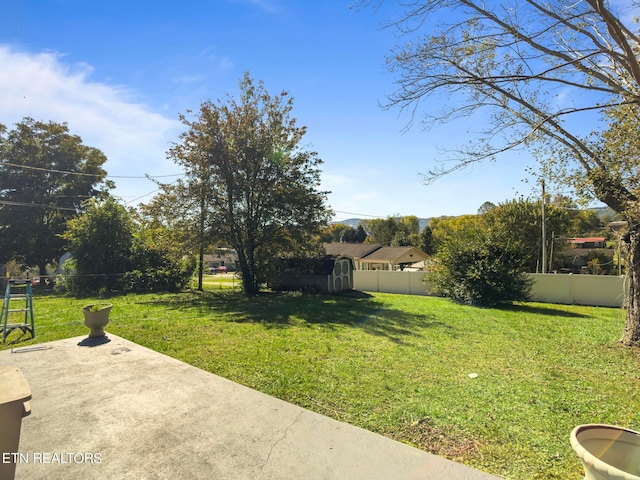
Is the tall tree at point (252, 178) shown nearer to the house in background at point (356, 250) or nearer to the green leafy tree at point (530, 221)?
the house in background at point (356, 250)

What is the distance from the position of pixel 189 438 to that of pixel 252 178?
13.5 meters

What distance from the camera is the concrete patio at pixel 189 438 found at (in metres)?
2.63

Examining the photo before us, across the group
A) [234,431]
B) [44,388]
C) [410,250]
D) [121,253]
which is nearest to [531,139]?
[234,431]

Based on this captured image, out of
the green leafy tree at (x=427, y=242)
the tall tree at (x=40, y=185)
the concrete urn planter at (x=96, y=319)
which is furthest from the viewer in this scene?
the green leafy tree at (x=427, y=242)

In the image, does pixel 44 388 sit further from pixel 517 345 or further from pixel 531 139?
pixel 531 139

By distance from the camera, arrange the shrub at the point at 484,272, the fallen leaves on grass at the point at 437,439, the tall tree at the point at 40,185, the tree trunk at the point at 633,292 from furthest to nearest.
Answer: the tall tree at the point at 40,185
the shrub at the point at 484,272
the tree trunk at the point at 633,292
the fallen leaves on grass at the point at 437,439

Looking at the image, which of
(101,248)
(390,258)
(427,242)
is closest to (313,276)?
(101,248)

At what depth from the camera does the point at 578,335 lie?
7.78 m

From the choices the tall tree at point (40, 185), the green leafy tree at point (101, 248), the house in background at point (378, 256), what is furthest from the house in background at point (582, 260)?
the tall tree at point (40, 185)

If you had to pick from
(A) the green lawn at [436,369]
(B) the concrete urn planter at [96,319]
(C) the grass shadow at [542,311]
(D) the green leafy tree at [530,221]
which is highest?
(D) the green leafy tree at [530,221]

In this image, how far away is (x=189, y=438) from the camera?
311cm

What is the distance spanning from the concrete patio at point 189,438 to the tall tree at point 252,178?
1147cm

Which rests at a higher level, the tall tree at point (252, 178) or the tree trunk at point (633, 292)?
the tall tree at point (252, 178)

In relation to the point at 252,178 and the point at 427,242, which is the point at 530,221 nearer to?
the point at 427,242
